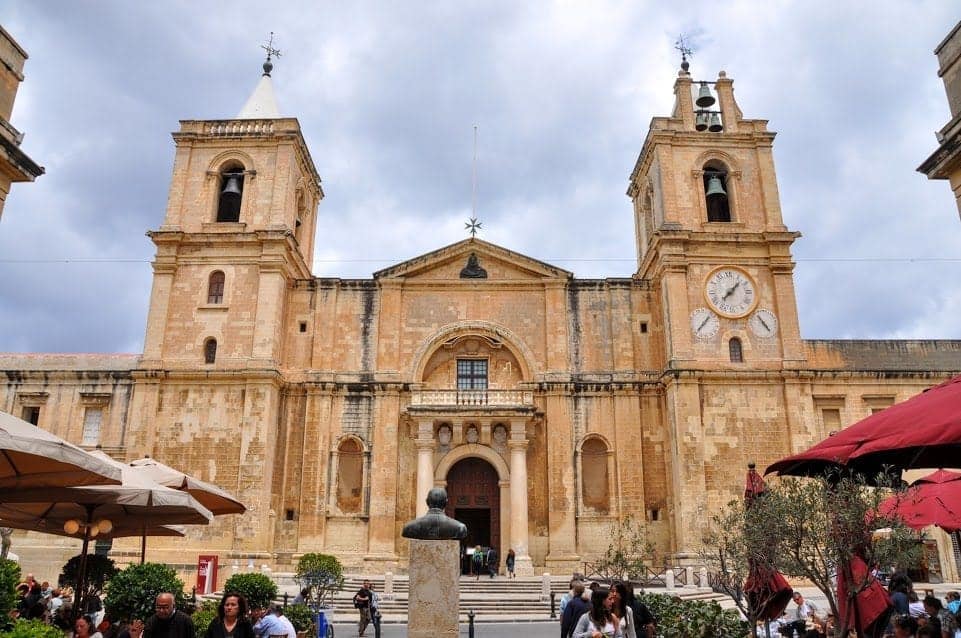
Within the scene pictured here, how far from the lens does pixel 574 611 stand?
9977mm

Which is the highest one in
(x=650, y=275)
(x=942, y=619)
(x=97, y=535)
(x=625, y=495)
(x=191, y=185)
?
(x=191, y=185)

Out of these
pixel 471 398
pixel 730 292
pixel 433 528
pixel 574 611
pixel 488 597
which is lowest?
pixel 488 597

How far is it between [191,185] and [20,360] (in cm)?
915

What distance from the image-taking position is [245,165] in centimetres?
2931

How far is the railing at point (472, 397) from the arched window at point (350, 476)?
2.75 metres

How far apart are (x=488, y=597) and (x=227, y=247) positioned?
1568cm

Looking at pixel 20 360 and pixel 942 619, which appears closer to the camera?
pixel 942 619

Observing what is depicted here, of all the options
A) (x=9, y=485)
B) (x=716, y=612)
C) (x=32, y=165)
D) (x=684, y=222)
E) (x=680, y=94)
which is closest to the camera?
(x=9, y=485)

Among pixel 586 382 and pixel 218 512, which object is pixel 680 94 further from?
pixel 218 512

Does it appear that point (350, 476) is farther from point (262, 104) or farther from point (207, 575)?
point (262, 104)

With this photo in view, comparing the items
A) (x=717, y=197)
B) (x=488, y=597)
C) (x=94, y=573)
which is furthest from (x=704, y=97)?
(x=94, y=573)

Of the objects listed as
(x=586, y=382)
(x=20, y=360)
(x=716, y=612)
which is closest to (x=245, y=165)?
(x=20, y=360)

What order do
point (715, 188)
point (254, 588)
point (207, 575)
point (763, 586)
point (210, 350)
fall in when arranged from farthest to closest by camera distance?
point (715, 188), point (210, 350), point (207, 575), point (254, 588), point (763, 586)

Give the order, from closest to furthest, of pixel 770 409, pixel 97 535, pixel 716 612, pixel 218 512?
pixel 716 612
pixel 97 535
pixel 218 512
pixel 770 409
